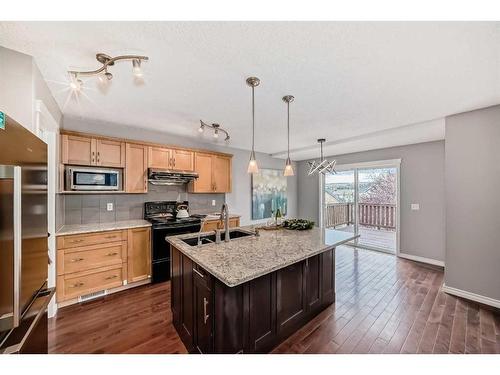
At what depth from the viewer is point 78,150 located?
9.11ft

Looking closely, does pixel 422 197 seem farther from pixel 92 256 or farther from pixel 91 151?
pixel 91 151

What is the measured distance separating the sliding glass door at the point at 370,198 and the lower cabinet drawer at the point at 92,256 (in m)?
4.43

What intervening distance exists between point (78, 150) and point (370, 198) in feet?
18.3

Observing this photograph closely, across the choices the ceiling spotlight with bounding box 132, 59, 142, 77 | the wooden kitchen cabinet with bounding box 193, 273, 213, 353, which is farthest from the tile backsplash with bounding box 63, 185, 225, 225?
the ceiling spotlight with bounding box 132, 59, 142, 77

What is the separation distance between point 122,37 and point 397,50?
1.90 metres

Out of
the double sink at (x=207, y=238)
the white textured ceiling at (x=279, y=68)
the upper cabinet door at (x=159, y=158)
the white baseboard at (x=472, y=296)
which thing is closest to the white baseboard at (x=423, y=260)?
the white baseboard at (x=472, y=296)

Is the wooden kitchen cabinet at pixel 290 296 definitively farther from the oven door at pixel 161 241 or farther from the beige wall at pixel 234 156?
the beige wall at pixel 234 156

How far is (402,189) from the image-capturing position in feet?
14.0

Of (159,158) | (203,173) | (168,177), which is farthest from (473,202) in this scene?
(159,158)

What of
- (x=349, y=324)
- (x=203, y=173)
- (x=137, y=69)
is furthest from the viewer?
(x=203, y=173)

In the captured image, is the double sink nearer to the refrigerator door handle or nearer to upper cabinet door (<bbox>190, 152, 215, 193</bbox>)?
the refrigerator door handle

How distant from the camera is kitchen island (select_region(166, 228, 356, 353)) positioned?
4.65ft

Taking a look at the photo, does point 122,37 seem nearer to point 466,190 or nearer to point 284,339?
point 284,339

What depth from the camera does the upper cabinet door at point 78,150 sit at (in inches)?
105
